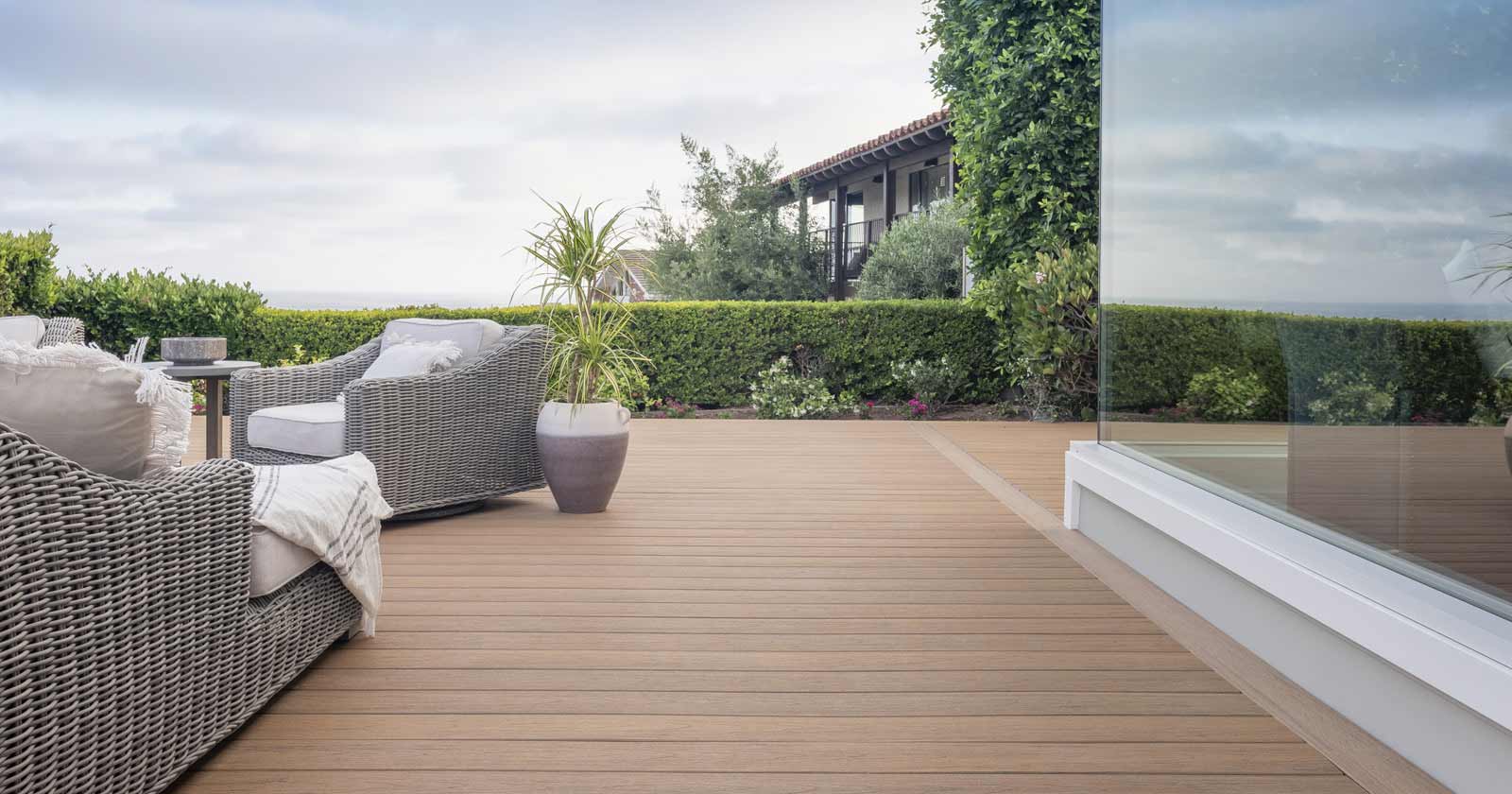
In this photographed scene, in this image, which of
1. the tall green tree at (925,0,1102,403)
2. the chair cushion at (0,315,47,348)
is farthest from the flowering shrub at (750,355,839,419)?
the chair cushion at (0,315,47,348)

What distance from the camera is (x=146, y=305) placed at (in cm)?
816

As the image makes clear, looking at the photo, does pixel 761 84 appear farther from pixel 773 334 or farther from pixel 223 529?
pixel 223 529

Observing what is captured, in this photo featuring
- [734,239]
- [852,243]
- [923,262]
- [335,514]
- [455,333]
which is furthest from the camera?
[852,243]

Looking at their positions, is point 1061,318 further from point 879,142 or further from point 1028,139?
point 879,142

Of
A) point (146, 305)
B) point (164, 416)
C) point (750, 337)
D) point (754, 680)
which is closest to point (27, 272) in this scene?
point (146, 305)

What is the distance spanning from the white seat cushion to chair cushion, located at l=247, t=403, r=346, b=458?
1954 millimetres

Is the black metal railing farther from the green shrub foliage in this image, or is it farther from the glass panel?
the glass panel

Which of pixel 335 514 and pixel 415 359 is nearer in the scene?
pixel 335 514

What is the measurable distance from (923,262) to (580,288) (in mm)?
7104

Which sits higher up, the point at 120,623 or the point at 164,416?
the point at 164,416

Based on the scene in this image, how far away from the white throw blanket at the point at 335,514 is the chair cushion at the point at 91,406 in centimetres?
31

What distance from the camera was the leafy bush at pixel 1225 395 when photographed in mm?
2748

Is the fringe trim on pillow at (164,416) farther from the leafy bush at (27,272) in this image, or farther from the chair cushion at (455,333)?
the leafy bush at (27,272)

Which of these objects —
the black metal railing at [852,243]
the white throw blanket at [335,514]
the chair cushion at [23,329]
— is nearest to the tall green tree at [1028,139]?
the black metal railing at [852,243]
